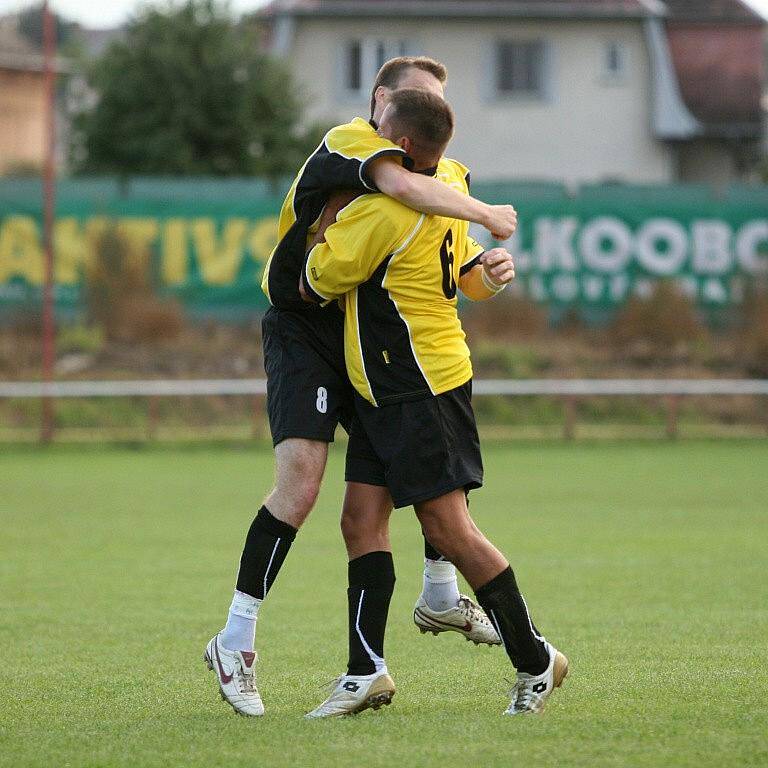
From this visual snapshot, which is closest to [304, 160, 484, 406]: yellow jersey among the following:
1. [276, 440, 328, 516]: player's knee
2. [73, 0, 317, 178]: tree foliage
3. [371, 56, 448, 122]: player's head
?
[276, 440, 328, 516]: player's knee

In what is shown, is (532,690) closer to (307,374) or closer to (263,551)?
(263,551)

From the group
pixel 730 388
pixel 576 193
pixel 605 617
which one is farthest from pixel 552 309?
pixel 605 617

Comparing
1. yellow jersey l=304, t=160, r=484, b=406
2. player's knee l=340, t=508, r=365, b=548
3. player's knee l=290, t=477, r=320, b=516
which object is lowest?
player's knee l=340, t=508, r=365, b=548

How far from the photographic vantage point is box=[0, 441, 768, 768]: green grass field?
4.28 meters

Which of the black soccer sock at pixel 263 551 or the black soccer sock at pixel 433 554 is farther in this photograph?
the black soccer sock at pixel 433 554

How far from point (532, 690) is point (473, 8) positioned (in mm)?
30513

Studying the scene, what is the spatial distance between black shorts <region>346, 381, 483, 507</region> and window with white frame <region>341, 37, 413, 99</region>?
2959cm

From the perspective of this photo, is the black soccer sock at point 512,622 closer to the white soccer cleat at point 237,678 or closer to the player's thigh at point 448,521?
the player's thigh at point 448,521

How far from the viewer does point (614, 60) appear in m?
34.0

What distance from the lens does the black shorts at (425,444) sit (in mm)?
4688

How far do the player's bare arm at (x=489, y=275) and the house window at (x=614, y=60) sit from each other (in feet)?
98.6

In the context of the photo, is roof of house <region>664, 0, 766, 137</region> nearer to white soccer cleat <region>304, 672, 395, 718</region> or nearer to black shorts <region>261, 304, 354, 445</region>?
black shorts <region>261, 304, 354, 445</region>

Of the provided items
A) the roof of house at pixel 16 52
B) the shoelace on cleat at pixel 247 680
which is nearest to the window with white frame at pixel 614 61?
the roof of house at pixel 16 52

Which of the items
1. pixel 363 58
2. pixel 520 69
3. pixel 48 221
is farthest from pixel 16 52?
pixel 48 221
